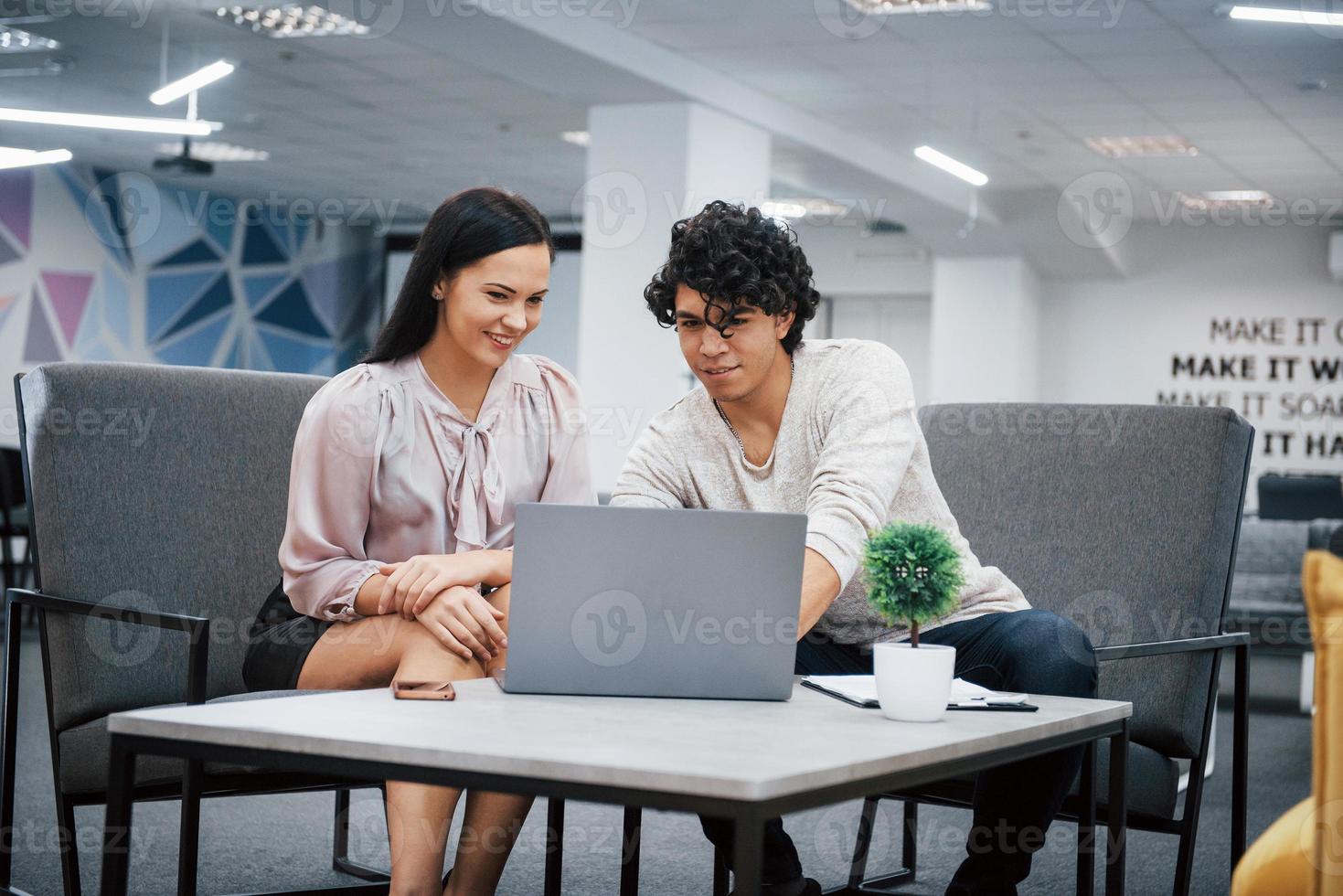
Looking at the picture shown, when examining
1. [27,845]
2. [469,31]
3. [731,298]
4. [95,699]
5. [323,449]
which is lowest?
[27,845]

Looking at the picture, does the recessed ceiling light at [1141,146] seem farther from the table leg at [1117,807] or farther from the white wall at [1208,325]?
the table leg at [1117,807]

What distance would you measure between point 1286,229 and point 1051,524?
10.8 metres

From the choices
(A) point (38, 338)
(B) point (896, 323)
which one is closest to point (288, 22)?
(A) point (38, 338)

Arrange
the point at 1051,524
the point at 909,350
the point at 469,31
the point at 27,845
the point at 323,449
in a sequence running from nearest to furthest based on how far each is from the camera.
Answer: the point at 323,449
the point at 1051,524
the point at 27,845
the point at 469,31
the point at 909,350

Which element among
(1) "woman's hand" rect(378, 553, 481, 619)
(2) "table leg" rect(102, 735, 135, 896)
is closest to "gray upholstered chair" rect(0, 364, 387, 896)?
(1) "woman's hand" rect(378, 553, 481, 619)

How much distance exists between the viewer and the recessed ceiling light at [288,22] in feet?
22.7

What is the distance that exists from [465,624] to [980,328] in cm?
1088

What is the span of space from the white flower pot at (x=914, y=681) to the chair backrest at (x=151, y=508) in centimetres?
133

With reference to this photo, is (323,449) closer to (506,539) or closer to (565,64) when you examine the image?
(506,539)

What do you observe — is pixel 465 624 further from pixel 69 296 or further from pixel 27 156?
pixel 69 296

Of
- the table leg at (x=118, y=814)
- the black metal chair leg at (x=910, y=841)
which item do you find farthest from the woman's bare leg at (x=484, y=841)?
the black metal chair leg at (x=910, y=841)

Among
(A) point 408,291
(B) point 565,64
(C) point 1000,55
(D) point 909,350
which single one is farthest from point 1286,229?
(A) point 408,291

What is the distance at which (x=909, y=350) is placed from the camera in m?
13.4

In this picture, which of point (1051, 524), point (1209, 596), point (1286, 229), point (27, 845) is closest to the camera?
point (1209, 596)
